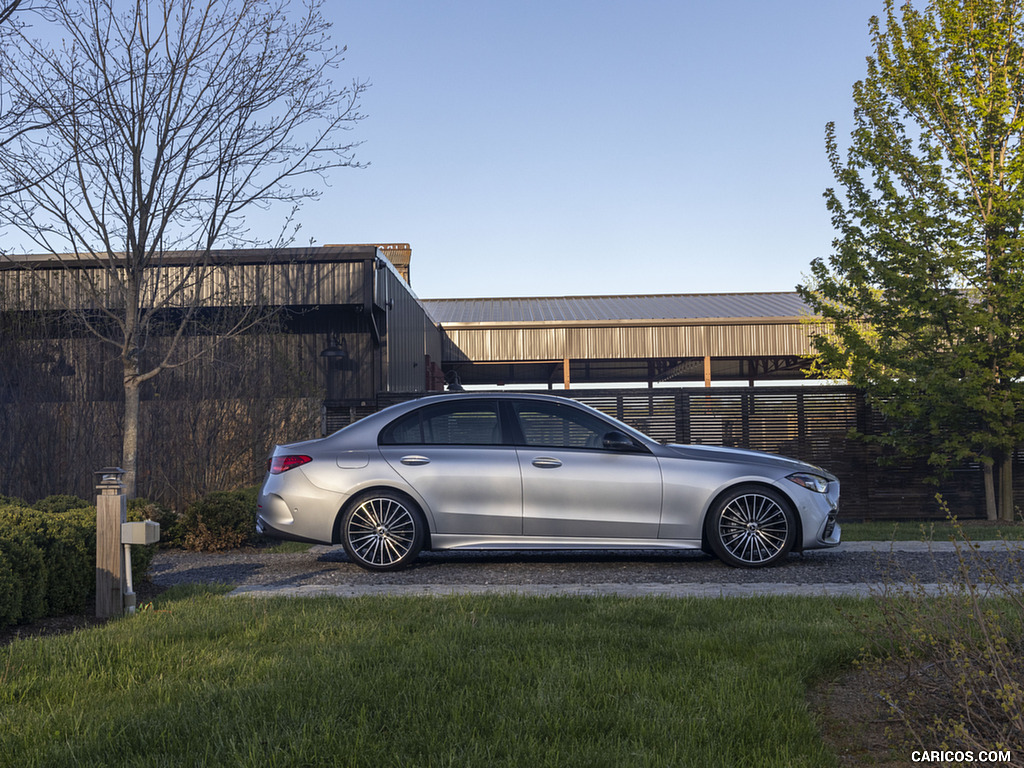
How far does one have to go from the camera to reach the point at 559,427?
26.6 feet

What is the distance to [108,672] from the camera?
4.08m

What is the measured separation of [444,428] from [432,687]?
451cm

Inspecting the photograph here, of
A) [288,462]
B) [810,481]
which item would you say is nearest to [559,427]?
[810,481]

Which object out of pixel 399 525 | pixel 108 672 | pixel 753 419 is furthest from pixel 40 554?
pixel 753 419

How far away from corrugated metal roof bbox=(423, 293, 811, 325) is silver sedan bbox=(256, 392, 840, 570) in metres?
22.8

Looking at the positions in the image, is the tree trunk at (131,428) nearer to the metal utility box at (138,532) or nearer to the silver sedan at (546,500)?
the silver sedan at (546,500)

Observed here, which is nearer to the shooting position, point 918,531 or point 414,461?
point 414,461

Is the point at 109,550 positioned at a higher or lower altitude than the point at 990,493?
higher

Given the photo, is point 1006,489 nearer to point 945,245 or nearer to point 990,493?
point 990,493

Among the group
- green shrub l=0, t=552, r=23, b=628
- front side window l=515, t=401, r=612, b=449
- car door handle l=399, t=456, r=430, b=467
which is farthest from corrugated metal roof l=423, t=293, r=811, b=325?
green shrub l=0, t=552, r=23, b=628

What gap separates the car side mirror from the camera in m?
7.93

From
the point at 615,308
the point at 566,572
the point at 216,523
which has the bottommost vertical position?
the point at 566,572

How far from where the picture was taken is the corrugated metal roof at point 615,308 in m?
31.5

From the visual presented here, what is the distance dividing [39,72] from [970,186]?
1283cm
